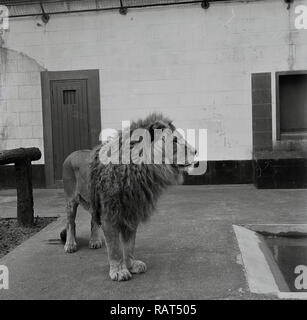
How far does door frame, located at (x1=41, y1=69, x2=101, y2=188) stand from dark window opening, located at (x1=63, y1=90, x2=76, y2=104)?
29cm

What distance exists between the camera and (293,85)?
9422 mm

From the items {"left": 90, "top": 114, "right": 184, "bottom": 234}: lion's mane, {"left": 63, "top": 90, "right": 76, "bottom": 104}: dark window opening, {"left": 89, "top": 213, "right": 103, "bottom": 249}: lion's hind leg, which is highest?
{"left": 63, "top": 90, "right": 76, "bottom": 104}: dark window opening

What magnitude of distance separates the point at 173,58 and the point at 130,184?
5824 mm

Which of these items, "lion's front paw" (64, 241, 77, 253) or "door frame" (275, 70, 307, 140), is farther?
"door frame" (275, 70, 307, 140)

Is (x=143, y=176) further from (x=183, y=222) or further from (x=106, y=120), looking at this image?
(x=106, y=120)

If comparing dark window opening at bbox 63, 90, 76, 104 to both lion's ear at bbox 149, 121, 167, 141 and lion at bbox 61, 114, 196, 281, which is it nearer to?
lion at bbox 61, 114, 196, 281

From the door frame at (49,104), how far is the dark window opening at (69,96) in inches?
11.4

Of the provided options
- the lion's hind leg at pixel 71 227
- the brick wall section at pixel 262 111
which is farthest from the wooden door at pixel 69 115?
the lion's hind leg at pixel 71 227

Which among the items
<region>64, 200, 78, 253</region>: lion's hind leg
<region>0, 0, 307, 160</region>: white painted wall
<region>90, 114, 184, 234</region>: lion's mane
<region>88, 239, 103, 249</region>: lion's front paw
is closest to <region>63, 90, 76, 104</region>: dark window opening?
<region>0, 0, 307, 160</region>: white painted wall

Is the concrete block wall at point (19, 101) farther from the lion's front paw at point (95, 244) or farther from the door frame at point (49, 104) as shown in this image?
the lion's front paw at point (95, 244)

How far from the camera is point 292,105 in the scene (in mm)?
9461

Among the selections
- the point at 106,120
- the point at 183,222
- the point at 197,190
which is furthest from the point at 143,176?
the point at 106,120

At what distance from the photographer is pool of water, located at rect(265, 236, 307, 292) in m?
4.45
